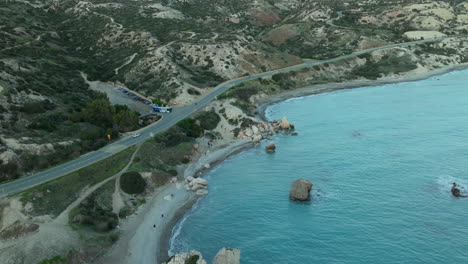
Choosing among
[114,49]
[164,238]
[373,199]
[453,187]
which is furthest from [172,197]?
[114,49]

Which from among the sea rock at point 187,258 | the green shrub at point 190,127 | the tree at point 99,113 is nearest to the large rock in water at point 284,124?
the green shrub at point 190,127

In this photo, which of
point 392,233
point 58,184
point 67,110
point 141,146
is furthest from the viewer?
point 67,110

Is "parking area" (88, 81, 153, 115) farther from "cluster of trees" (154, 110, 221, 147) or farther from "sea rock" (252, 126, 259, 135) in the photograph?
"sea rock" (252, 126, 259, 135)

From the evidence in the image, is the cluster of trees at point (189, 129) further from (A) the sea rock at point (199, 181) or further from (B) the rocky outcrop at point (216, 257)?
(B) the rocky outcrop at point (216, 257)

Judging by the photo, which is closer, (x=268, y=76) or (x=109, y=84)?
(x=109, y=84)

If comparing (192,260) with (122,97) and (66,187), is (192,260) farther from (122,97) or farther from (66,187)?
(122,97)

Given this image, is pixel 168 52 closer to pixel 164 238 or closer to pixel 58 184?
pixel 58 184

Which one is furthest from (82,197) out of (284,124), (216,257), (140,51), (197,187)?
(140,51)
